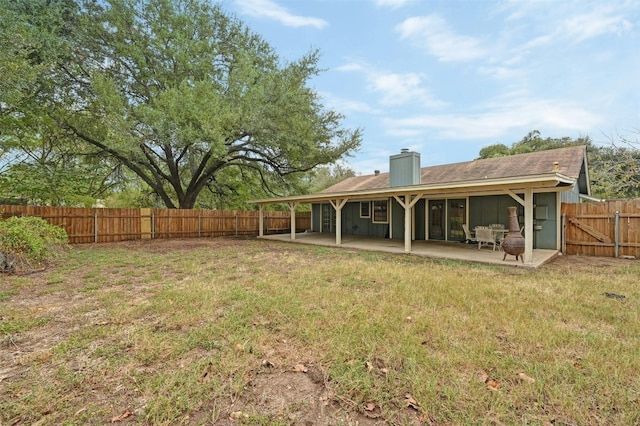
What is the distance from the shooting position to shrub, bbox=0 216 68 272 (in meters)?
5.70

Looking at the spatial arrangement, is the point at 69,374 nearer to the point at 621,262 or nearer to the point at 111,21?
the point at 621,262

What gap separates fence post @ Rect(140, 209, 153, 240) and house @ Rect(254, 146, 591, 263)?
4797 mm

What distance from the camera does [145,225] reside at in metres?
12.2

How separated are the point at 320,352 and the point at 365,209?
36.8 ft

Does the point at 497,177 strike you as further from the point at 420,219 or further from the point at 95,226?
the point at 95,226

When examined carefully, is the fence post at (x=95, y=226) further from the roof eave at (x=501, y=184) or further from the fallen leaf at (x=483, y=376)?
the fallen leaf at (x=483, y=376)

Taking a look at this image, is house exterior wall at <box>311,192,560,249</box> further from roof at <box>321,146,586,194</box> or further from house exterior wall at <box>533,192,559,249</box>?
roof at <box>321,146,586,194</box>

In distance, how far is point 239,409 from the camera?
1878 mm

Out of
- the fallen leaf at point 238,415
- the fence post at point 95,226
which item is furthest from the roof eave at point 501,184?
the fence post at point 95,226

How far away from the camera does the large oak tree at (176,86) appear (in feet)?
33.0

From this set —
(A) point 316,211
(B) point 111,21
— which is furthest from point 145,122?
(A) point 316,211

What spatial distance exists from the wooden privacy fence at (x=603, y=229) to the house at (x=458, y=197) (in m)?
0.34

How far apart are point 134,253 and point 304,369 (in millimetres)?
7953

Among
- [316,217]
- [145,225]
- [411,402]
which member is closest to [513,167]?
[316,217]
